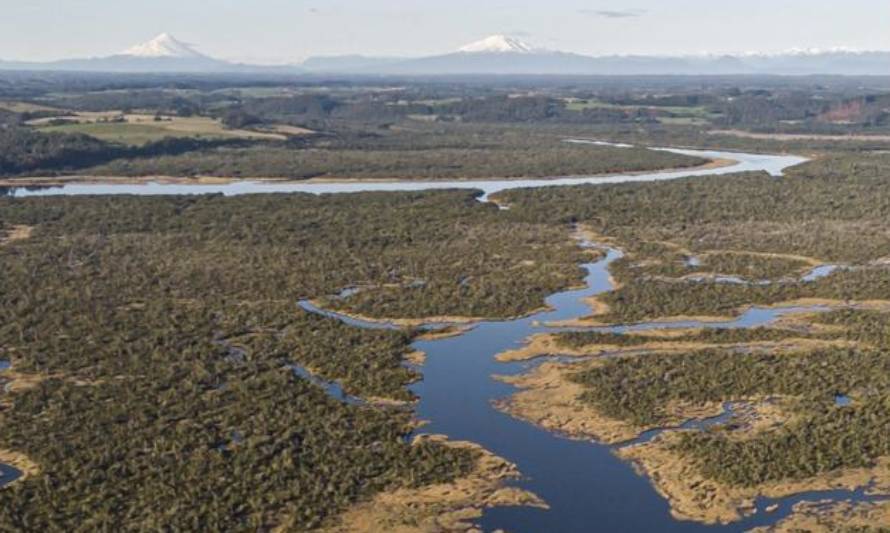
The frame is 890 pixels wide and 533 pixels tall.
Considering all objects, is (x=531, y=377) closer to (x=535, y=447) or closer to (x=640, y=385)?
(x=640, y=385)

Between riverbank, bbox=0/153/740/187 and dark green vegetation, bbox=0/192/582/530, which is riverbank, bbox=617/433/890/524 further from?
riverbank, bbox=0/153/740/187

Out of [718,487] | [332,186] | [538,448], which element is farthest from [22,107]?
[718,487]

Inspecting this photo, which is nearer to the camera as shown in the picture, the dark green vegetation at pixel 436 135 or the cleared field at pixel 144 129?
the dark green vegetation at pixel 436 135

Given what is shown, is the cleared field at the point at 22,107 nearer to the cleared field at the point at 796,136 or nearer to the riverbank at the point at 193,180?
the riverbank at the point at 193,180

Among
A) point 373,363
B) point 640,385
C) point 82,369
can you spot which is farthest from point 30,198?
point 640,385

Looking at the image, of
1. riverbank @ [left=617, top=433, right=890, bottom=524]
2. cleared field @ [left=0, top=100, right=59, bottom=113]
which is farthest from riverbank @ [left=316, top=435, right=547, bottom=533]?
cleared field @ [left=0, top=100, right=59, bottom=113]

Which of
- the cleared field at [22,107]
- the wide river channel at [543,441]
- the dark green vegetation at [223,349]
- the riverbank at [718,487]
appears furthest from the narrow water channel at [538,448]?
the cleared field at [22,107]
